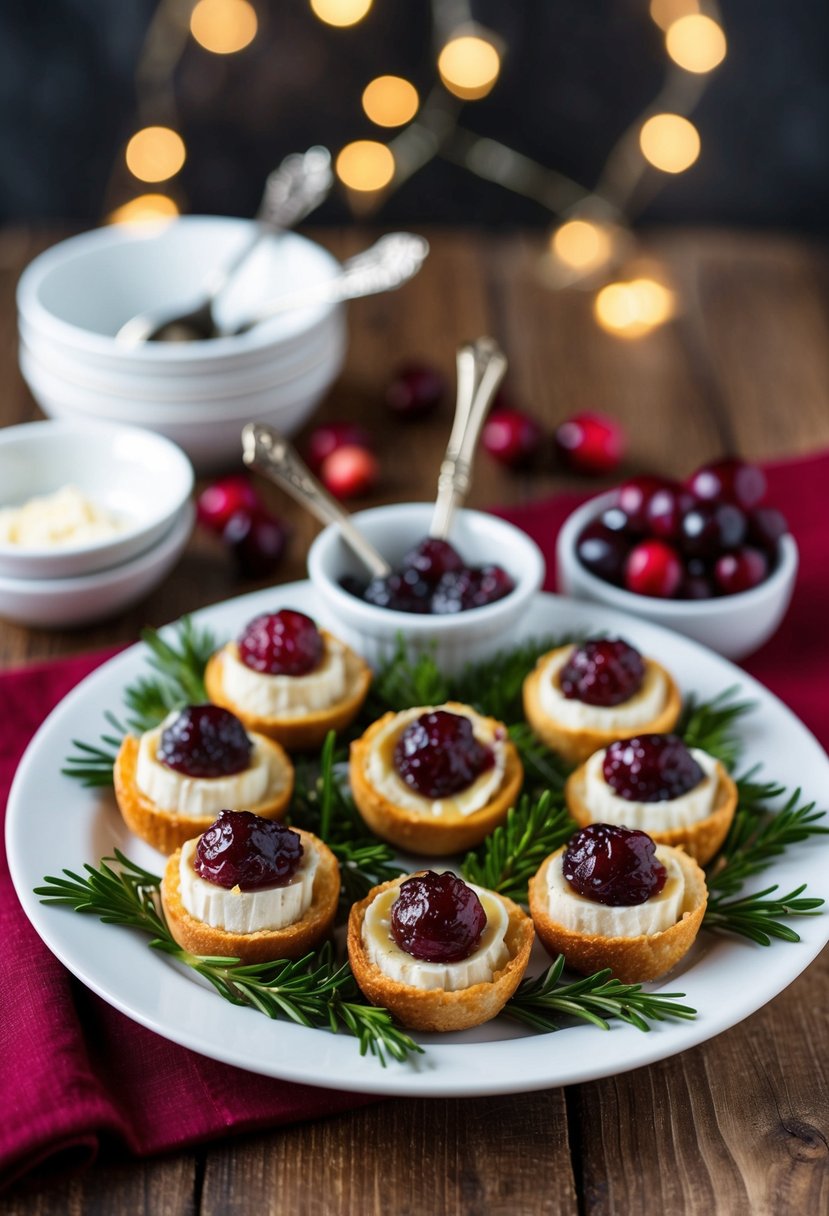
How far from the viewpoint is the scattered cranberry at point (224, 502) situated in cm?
278

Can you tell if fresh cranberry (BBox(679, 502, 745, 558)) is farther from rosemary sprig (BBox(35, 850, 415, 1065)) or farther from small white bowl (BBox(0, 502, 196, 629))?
rosemary sprig (BBox(35, 850, 415, 1065))

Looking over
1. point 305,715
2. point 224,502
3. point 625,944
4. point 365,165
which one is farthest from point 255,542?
point 365,165

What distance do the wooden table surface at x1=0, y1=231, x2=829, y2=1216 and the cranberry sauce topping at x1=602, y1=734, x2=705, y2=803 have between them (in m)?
0.30

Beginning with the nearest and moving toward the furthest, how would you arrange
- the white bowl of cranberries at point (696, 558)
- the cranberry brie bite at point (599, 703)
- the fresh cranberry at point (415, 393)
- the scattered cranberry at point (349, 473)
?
1. the cranberry brie bite at point (599, 703)
2. the white bowl of cranberries at point (696, 558)
3. the scattered cranberry at point (349, 473)
4. the fresh cranberry at point (415, 393)

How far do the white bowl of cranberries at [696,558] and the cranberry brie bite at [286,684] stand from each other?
0.57 metres

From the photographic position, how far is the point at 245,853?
165 centimetres

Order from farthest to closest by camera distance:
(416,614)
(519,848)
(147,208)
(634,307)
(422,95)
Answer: (147,208)
(422,95)
(634,307)
(416,614)
(519,848)

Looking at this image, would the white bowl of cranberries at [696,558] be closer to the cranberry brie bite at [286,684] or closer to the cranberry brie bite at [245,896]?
the cranberry brie bite at [286,684]

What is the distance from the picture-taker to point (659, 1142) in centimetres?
158

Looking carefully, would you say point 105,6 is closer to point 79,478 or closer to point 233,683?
point 79,478

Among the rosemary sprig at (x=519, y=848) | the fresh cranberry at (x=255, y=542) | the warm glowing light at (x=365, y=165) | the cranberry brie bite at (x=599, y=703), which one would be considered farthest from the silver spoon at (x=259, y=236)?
the rosemary sprig at (x=519, y=848)

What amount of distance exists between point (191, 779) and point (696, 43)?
2.80m

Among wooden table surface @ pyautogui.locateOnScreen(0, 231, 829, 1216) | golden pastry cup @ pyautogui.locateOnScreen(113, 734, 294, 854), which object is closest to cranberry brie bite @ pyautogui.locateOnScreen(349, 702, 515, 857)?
golden pastry cup @ pyautogui.locateOnScreen(113, 734, 294, 854)

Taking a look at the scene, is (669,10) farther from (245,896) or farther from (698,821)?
(245,896)
